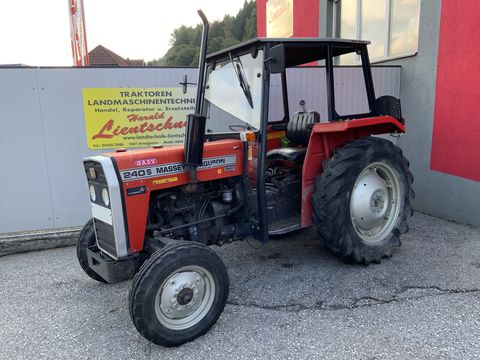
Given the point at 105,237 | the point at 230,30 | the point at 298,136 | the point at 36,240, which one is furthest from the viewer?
the point at 230,30

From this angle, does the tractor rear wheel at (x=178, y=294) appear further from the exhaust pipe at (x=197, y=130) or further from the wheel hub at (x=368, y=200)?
the wheel hub at (x=368, y=200)

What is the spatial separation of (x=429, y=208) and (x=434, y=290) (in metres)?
2.41

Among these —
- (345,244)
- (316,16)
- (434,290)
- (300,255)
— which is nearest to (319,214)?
(345,244)

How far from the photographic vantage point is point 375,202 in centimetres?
377

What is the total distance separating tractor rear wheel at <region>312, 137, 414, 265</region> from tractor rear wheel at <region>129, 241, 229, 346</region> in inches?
45.5

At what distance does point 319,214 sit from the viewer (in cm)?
343

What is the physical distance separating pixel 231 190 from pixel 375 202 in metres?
1.41

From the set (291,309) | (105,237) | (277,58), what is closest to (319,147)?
(277,58)

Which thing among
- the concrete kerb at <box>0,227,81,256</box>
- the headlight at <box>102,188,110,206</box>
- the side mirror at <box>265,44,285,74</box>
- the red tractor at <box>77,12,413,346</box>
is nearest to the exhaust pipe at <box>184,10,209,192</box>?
the red tractor at <box>77,12,413,346</box>

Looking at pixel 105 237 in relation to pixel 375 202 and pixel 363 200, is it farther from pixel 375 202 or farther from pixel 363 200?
pixel 375 202

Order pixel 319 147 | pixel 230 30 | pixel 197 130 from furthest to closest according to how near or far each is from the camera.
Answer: pixel 230 30, pixel 319 147, pixel 197 130

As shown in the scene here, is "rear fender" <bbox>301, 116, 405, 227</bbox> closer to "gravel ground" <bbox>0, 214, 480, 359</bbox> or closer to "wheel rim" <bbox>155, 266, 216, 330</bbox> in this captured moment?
"gravel ground" <bbox>0, 214, 480, 359</bbox>

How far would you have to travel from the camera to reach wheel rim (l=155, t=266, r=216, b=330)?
8.55 ft

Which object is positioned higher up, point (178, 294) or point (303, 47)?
point (303, 47)
